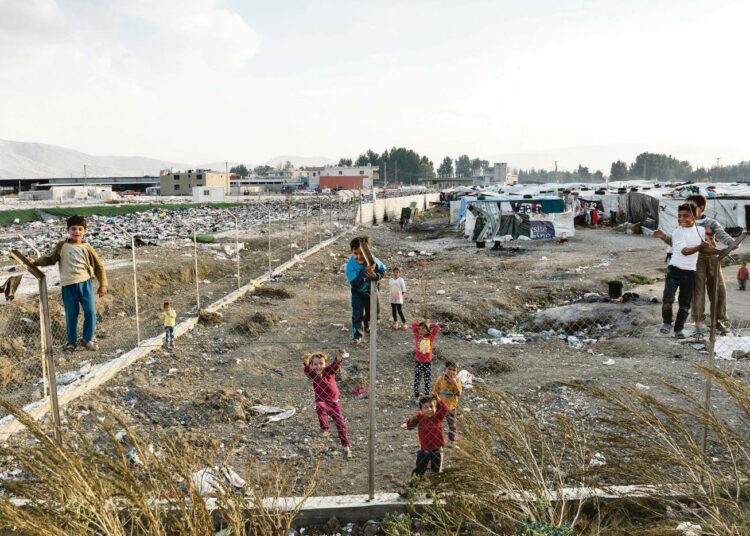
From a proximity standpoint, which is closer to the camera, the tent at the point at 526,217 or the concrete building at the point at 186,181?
the tent at the point at 526,217

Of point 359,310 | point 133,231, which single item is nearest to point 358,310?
point 359,310

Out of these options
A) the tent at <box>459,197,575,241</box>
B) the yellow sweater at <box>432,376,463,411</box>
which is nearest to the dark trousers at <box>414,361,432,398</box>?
the yellow sweater at <box>432,376,463,411</box>

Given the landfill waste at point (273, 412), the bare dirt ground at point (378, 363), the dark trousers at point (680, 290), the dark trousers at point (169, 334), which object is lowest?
the landfill waste at point (273, 412)

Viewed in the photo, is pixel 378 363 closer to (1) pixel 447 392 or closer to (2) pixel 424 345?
(2) pixel 424 345

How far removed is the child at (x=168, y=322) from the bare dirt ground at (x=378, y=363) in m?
0.26

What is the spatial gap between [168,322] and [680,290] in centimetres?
630

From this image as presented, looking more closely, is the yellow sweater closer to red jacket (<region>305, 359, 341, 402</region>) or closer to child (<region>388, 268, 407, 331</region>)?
red jacket (<region>305, 359, 341, 402</region>)

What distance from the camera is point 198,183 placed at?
254 feet

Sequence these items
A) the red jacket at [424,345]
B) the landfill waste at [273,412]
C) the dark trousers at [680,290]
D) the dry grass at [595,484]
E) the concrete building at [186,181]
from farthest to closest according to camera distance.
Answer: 1. the concrete building at [186,181]
2. the dark trousers at [680,290]
3. the red jacket at [424,345]
4. the landfill waste at [273,412]
5. the dry grass at [595,484]

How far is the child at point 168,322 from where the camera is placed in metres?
7.43

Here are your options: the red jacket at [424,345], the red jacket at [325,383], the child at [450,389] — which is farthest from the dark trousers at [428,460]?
the red jacket at [424,345]

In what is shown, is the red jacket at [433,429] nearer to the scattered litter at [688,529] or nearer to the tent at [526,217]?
the scattered litter at [688,529]

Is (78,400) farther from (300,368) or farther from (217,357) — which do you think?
(300,368)

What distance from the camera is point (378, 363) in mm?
7406
